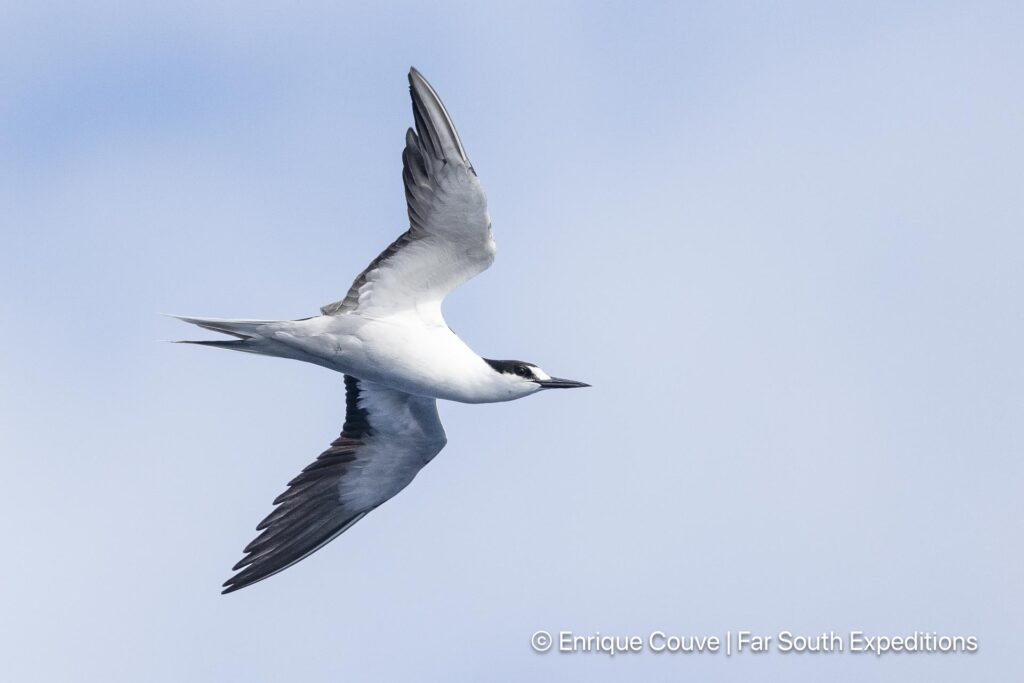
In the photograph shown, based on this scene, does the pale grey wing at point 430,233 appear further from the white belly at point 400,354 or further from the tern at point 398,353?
the white belly at point 400,354

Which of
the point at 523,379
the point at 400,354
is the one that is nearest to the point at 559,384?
the point at 523,379

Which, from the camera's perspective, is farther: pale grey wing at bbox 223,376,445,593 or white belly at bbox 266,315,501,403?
pale grey wing at bbox 223,376,445,593

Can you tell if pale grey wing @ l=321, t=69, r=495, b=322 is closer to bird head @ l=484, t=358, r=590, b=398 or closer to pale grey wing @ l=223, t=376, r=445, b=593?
bird head @ l=484, t=358, r=590, b=398

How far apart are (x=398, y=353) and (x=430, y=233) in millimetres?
1377

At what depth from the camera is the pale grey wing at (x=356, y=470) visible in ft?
53.8

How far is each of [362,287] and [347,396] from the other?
2.52 m

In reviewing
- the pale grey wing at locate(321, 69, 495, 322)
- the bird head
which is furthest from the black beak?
the pale grey wing at locate(321, 69, 495, 322)

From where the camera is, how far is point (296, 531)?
1644 centimetres

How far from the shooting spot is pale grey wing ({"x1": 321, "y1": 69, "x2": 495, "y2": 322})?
13359 millimetres

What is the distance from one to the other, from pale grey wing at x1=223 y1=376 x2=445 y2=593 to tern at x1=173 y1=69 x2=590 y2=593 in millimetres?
12

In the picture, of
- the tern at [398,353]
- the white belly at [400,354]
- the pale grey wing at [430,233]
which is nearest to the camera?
the pale grey wing at [430,233]

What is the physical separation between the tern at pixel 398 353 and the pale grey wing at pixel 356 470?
0.01m

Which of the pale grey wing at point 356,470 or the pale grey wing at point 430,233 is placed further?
the pale grey wing at point 356,470

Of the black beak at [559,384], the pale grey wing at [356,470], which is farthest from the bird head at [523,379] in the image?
the pale grey wing at [356,470]
